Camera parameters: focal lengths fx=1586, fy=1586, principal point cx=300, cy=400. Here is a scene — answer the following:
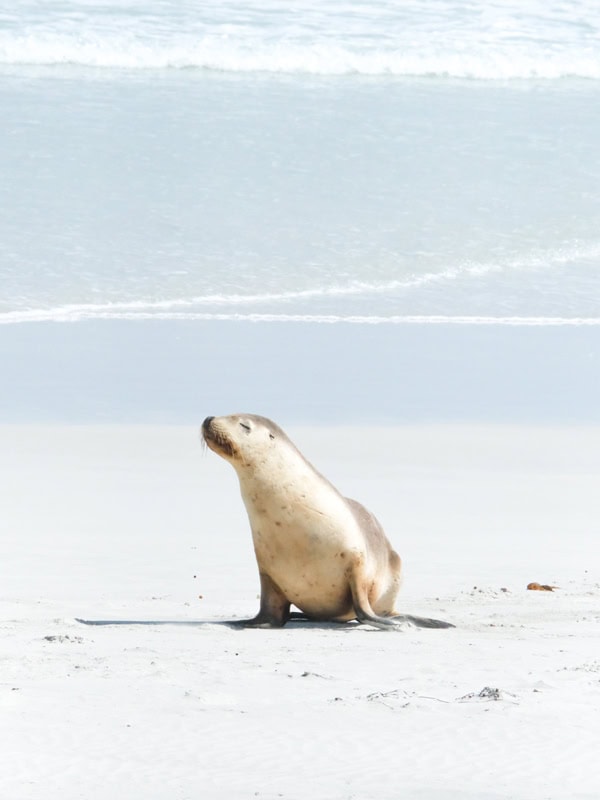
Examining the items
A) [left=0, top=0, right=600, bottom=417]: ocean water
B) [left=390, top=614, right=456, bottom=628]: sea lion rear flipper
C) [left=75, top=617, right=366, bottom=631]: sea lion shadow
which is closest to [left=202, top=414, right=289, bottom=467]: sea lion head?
[left=75, top=617, right=366, bottom=631]: sea lion shadow

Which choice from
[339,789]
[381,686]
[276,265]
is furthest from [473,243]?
[339,789]

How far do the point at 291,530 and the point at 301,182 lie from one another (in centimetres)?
1412

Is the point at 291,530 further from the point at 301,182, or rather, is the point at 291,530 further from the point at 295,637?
the point at 301,182

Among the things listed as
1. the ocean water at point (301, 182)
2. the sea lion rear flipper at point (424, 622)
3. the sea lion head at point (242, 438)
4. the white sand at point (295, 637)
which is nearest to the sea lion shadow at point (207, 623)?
the white sand at point (295, 637)

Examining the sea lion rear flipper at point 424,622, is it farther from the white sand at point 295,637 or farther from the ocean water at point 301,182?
the ocean water at point 301,182

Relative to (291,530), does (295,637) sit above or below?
below

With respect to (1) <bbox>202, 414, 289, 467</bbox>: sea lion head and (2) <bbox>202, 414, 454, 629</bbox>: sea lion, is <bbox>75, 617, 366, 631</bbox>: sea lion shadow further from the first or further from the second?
(1) <bbox>202, 414, 289, 467</bbox>: sea lion head

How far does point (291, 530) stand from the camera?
20.1 feet

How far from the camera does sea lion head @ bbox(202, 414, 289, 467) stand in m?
5.98

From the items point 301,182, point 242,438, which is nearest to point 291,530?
point 242,438

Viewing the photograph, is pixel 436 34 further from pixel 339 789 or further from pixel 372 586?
pixel 339 789

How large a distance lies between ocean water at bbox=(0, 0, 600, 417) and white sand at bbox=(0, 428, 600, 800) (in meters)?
1.59

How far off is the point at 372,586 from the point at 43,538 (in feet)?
6.03

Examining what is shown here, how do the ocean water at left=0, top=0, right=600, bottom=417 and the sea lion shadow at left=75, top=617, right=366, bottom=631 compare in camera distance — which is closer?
the sea lion shadow at left=75, top=617, right=366, bottom=631
